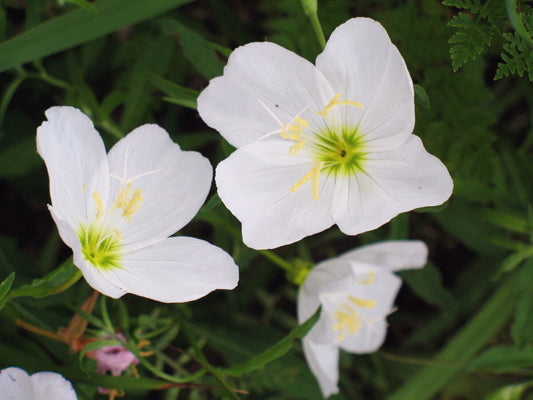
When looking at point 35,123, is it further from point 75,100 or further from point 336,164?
point 336,164

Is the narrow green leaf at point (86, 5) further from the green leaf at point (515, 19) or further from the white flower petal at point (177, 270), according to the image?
the green leaf at point (515, 19)

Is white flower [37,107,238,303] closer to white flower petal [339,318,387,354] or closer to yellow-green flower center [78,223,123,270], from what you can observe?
yellow-green flower center [78,223,123,270]

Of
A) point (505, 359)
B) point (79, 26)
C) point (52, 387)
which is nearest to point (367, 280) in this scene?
point (505, 359)

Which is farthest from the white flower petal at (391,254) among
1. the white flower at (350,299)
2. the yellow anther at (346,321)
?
the yellow anther at (346,321)

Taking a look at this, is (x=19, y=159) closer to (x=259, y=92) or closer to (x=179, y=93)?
(x=179, y=93)

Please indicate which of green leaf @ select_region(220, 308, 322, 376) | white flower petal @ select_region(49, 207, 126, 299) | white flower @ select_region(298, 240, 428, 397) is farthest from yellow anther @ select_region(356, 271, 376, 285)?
white flower petal @ select_region(49, 207, 126, 299)
